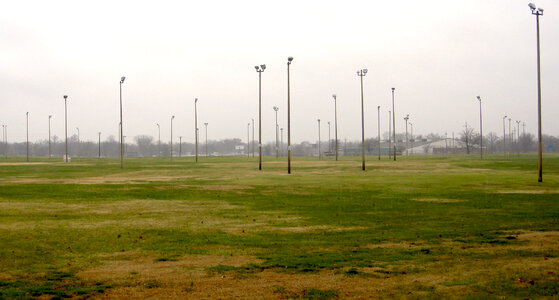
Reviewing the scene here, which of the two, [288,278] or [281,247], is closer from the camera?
[288,278]

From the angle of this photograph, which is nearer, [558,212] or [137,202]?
[558,212]

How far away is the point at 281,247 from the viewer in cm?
1290

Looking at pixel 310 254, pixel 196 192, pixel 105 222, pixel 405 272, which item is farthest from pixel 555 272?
pixel 196 192

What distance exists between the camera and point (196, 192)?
1136 inches

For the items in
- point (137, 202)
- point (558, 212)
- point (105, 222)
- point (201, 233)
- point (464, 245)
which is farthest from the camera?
point (137, 202)

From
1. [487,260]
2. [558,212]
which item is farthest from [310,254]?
[558,212]

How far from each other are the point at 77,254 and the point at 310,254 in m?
5.25

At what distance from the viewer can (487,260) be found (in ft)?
35.5

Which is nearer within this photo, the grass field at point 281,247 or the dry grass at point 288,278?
the dry grass at point 288,278

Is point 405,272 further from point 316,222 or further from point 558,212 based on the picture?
point 558,212

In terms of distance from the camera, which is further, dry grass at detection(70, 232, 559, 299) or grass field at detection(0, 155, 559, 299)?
grass field at detection(0, 155, 559, 299)

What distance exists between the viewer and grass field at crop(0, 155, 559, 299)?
8.87m

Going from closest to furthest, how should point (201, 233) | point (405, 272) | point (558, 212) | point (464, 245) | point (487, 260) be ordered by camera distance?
point (405, 272) → point (487, 260) → point (464, 245) → point (201, 233) → point (558, 212)

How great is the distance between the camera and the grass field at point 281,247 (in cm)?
887
